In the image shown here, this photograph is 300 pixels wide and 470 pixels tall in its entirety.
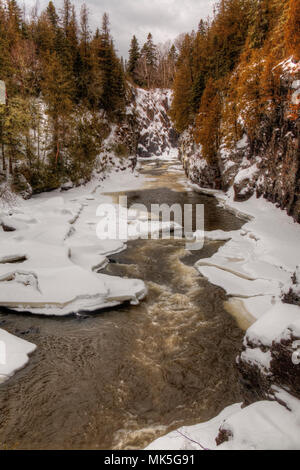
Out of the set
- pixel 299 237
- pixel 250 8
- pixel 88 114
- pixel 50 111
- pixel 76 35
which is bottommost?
pixel 299 237

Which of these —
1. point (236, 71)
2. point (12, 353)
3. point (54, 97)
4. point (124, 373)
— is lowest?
point (124, 373)

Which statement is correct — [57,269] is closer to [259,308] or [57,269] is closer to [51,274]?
[51,274]

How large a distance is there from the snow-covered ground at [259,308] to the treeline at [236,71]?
5767 millimetres

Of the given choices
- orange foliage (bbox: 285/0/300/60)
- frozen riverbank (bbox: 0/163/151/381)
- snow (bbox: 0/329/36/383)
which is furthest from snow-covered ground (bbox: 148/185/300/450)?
orange foliage (bbox: 285/0/300/60)

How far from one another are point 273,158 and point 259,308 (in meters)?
11.9

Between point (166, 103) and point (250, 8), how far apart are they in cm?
4186

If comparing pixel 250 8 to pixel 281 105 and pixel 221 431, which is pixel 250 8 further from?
pixel 221 431

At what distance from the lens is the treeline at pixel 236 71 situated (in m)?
15.4

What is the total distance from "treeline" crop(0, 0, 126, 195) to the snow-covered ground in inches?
604

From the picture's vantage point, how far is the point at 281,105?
14.9 m

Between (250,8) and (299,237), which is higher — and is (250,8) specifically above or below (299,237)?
above

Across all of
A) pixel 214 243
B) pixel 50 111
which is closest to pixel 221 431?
pixel 214 243

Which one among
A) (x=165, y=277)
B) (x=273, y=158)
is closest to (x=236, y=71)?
(x=273, y=158)

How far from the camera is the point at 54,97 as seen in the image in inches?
853
